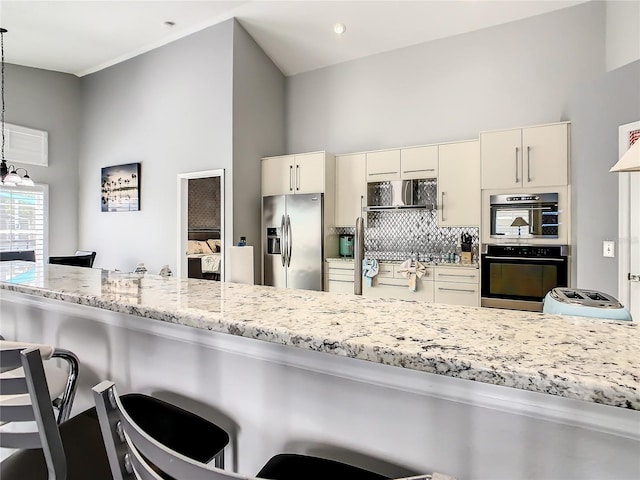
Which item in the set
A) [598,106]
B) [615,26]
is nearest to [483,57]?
[615,26]

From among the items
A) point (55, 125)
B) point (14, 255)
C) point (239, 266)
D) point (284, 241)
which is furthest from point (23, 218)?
point (239, 266)

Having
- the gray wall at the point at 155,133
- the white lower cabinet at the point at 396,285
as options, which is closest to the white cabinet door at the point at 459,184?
the white lower cabinet at the point at 396,285

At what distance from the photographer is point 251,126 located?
4.66 m

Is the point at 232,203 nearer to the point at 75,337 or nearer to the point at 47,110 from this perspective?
the point at 75,337

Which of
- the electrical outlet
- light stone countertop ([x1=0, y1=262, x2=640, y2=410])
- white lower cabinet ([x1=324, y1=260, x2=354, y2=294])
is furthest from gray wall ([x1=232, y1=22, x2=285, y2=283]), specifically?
the electrical outlet

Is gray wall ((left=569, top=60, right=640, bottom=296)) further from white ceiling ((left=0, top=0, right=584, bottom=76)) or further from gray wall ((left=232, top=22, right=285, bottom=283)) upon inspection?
gray wall ((left=232, top=22, right=285, bottom=283))

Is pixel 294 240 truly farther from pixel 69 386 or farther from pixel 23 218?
pixel 23 218

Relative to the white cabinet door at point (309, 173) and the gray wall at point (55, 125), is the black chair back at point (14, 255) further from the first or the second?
the white cabinet door at point (309, 173)

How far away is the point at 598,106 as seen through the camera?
2.98m

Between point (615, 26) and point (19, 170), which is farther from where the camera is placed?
point (19, 170)

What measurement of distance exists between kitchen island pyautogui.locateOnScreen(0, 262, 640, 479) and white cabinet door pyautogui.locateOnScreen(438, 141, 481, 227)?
3.26 m

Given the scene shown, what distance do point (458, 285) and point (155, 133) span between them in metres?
4.55

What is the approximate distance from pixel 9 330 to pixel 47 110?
5.47 metres

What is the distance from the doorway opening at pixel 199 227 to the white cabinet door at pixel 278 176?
65cm
